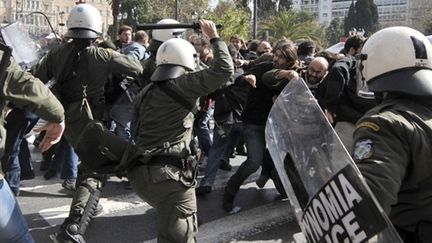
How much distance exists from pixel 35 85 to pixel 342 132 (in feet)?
9.27

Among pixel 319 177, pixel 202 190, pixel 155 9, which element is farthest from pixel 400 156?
pixel 155 9

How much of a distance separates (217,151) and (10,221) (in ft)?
10.2

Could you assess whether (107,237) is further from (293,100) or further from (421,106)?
(421,106)

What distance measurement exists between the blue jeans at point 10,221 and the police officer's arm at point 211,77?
1217 millimetres

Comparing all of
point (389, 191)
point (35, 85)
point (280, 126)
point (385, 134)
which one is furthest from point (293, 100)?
point (35, 85)

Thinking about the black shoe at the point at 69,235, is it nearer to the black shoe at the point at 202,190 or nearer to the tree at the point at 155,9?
the black shoe at the point at 202,190

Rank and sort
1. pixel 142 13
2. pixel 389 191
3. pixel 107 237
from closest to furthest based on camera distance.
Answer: pixel 389 191
pixel 107 237
pixel 142 13

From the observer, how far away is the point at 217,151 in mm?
5242

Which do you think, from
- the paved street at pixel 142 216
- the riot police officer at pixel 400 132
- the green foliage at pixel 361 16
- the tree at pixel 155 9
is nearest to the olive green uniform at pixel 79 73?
the paved street at pixel 142 216

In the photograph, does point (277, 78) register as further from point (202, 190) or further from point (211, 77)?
point (202, 190)

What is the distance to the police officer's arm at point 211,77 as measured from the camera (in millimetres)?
3129

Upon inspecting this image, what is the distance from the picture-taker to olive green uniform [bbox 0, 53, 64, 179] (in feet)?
7.57

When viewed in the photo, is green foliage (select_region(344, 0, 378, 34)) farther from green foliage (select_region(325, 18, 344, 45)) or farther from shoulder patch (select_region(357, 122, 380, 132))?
shoulder patch (select_region(357, 122, 380, 132))

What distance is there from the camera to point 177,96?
3.14m
